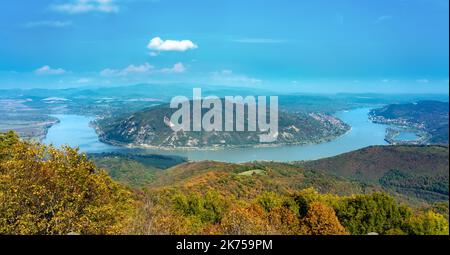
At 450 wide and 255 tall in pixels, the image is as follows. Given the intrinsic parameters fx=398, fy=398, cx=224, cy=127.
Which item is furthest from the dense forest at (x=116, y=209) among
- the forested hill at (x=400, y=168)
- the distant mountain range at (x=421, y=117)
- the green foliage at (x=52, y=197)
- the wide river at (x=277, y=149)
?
the distant mountain range at (x=421, y=117)

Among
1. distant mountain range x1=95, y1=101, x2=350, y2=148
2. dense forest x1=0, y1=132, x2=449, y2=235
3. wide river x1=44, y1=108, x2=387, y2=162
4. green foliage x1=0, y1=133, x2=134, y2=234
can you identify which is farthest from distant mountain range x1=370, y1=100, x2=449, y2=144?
green foliage x1=0, y1=133, x2=134, y2=234

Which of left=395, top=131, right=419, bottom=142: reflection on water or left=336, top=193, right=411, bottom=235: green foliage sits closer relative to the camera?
left=336, top=193, right=411, bottom=235: green foliage

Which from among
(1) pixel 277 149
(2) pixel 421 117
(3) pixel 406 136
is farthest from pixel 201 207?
(2) pixel 421 117

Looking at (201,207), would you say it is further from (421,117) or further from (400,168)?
(421,117)

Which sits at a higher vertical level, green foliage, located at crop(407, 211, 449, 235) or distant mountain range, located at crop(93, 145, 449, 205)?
green foliage, located at crop(407, 211, 449, 235)

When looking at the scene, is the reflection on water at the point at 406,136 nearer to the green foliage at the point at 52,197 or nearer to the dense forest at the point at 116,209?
the dense forest at the point at 116,209

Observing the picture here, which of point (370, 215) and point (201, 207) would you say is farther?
point (201, 207)

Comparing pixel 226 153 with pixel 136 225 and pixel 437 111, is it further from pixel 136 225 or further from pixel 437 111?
pixel 136 225

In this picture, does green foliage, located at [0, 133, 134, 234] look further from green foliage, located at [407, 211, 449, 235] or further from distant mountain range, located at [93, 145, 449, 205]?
distant mountain range, located at [93, 145, 449, 205]

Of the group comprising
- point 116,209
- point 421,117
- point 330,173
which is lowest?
point 330,173
